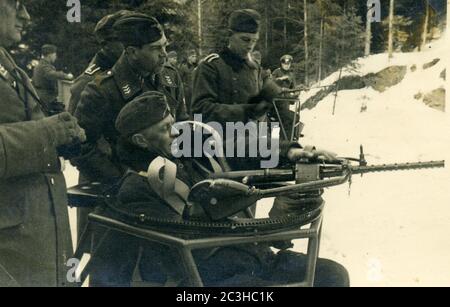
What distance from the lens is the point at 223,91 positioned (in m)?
3.31

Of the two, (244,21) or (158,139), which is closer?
(158,139)

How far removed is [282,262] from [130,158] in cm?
87

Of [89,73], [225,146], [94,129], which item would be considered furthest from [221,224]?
[89,73]

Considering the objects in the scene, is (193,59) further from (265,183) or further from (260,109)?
(265,183)

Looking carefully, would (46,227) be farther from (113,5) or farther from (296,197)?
(113,5)

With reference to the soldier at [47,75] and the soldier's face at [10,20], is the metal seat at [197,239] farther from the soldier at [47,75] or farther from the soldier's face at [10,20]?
the soldier at [47,75]

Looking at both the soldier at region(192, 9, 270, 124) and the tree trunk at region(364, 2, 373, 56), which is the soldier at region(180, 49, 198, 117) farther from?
the tree trunk at region(364, 2, 373, 56)

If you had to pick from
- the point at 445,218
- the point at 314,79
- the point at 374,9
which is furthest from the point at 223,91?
the point at 445,218

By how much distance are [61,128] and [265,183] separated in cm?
99

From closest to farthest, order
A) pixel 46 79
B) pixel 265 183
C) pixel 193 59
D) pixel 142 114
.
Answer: pixel 142 114, pixel 265 183, pixel 46 79, pixel 193 59

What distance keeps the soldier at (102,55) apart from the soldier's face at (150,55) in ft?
1.04

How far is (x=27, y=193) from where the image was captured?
2303 millimetres

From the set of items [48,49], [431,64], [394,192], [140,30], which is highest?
[140,30]
